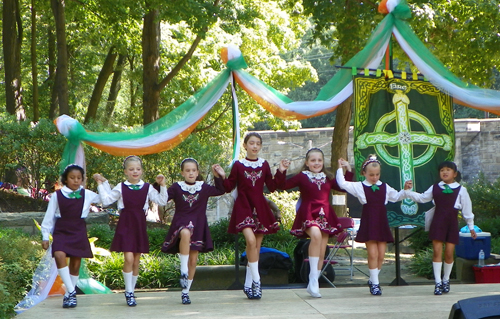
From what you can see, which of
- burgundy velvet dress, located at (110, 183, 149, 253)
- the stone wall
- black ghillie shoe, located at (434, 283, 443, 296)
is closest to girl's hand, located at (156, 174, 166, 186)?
burgundy velvet dress, located at (110, 183, 149, 253)

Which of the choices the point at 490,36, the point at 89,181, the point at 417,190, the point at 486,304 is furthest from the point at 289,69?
the point at 486,304

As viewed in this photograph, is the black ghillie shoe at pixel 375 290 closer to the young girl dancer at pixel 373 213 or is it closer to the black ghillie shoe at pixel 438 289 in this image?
the young girl dancer at pixel 373 213

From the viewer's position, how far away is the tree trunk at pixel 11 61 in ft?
56.3

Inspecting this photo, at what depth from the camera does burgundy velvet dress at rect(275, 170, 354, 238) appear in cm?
729

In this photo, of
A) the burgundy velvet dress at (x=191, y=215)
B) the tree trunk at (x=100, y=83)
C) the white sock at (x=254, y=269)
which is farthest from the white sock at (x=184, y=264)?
the tree trunk at (x=100, y=83)

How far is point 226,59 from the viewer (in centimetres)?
801

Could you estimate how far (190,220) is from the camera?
705 cm

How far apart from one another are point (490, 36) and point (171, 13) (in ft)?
21.6

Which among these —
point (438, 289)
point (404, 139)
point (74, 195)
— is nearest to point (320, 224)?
point (438, 289)

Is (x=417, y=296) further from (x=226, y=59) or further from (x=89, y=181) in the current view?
(x=89, y=181)

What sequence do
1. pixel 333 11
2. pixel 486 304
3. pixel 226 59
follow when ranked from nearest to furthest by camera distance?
1. pixel 486 304
2. pixel 226 59
3. pixel 333 11

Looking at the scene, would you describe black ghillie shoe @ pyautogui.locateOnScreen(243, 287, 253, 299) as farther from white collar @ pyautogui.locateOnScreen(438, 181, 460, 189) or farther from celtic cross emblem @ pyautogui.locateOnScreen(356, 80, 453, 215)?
white collar @ pyautogui.locateOnScreen(438, 181, 460, 189)

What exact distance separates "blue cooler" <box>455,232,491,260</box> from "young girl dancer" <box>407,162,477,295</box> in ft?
4.24

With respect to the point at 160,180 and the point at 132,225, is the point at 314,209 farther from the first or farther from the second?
the point at 132,225
